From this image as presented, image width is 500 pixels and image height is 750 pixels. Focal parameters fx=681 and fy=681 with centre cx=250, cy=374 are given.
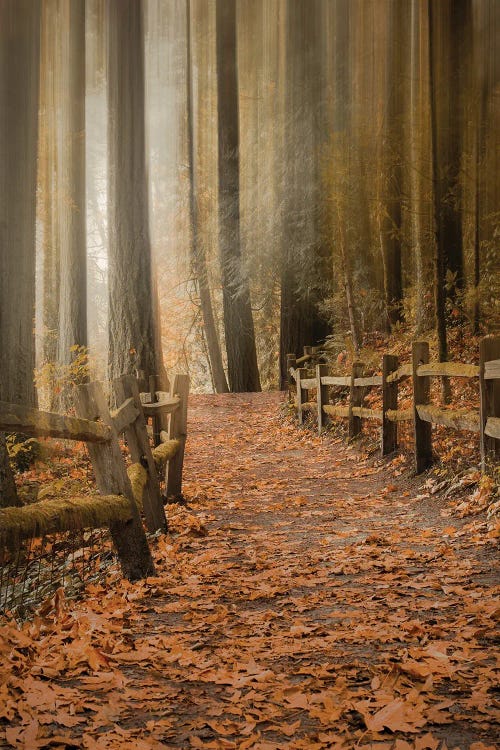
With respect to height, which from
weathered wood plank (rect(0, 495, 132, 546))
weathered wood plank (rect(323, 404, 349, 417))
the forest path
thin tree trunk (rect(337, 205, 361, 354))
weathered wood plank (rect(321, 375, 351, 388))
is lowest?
the forest path

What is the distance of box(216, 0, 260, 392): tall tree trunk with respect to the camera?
18.9m

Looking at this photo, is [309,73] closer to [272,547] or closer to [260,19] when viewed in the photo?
[260,19]

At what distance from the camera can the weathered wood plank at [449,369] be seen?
7.11 metres

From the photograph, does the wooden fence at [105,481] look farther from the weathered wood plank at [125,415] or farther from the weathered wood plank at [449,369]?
the weathered wood plank at [449,369]

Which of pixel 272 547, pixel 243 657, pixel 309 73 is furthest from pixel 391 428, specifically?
pixel 309 73

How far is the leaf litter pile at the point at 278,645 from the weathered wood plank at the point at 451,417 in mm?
905

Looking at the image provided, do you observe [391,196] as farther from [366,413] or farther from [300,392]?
[366,413]

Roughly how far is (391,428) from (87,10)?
15486 millimetres

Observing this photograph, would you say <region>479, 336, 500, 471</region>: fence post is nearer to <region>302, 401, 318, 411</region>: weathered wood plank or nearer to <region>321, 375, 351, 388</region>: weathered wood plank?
<region>321, 375, 351, 388</region>: weathered wood plank

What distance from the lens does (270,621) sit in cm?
413

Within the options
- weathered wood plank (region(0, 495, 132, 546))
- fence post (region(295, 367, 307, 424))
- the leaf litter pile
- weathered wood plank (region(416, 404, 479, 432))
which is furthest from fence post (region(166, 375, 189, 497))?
fence post (region(295, 367, 307, 424))

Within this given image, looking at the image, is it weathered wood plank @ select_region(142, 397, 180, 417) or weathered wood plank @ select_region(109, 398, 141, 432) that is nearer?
weathered wood plank @ select_region(109, 398, 141, 432)

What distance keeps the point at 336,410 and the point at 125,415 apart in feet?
23.0

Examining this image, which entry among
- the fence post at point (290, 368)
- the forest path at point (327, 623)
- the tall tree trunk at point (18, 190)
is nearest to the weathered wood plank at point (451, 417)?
the forest path at point (327, 623)
